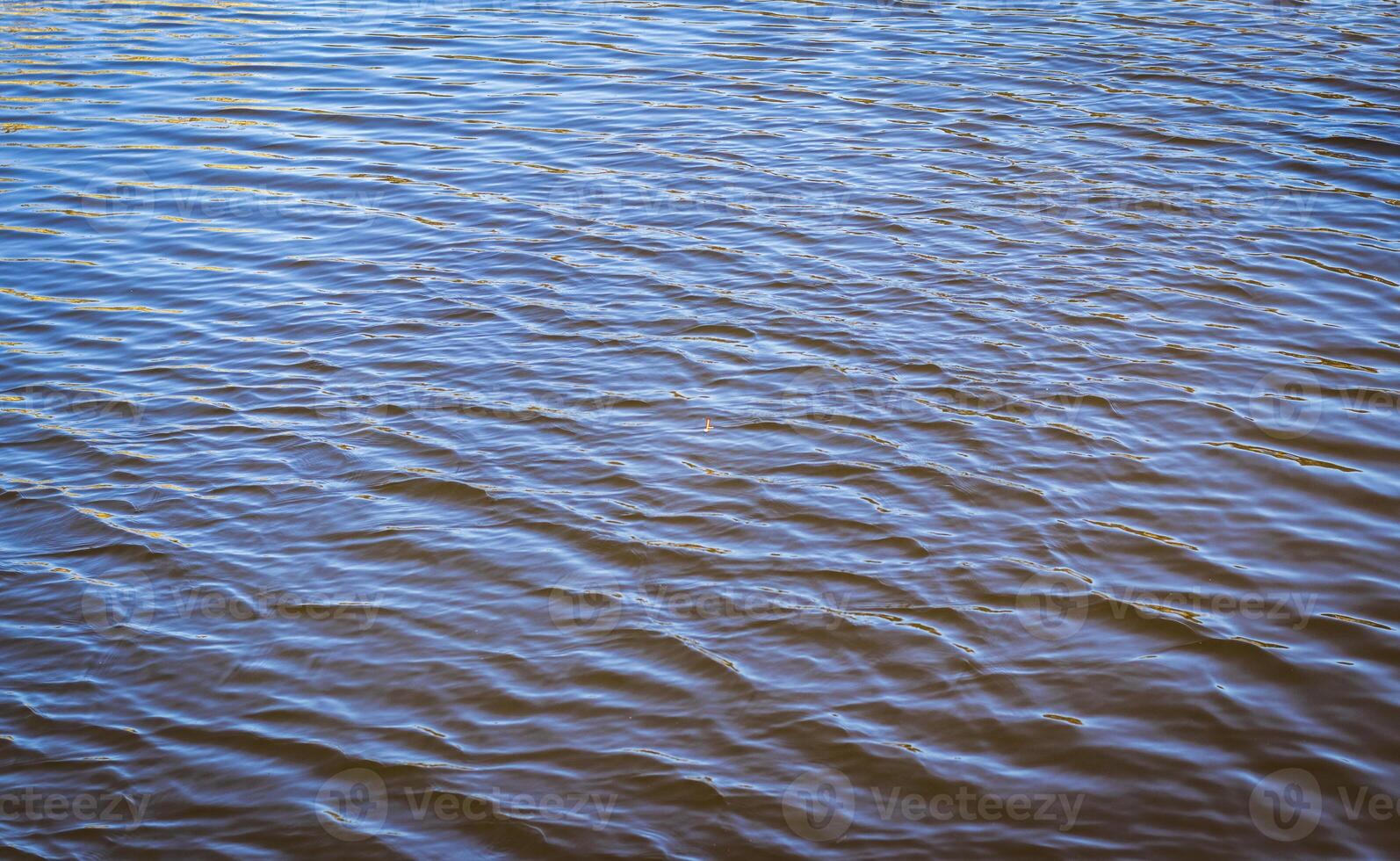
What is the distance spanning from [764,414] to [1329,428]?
2.93 m

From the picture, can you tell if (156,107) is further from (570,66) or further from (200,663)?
(200,663)
